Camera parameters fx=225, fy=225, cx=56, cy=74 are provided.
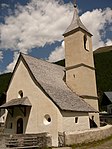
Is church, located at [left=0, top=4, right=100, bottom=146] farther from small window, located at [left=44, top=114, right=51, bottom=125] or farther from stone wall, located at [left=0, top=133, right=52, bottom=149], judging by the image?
stone wall, located at [left=0, top=133, right=52, bottom=149]

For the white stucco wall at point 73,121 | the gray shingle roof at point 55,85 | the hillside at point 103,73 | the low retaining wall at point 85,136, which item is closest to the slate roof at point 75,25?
the gray shingle roof at point 55,85

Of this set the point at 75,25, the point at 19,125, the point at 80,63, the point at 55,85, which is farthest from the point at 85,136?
the point at 75,25

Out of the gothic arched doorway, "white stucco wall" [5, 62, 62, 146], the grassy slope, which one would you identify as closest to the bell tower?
"white stucco wall" [5, 62, 62, 146]

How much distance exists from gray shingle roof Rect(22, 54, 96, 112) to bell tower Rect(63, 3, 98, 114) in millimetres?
1154

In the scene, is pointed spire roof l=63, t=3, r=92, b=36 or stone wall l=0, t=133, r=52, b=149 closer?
stone wall l=0, t=133, r=52, b=149

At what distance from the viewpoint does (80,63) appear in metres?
25.4

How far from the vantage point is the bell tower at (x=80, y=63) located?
2516 cm

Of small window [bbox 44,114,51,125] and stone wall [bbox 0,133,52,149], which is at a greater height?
small window [bbox 44,114,51,125]

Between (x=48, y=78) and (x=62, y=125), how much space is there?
236 inches

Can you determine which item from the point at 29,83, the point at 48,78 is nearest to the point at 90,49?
the point at 48,78

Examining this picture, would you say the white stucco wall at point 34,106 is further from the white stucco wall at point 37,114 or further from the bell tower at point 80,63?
the bell tower at point 80,63

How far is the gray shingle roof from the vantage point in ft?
65.8

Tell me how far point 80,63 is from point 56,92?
5.82 meters

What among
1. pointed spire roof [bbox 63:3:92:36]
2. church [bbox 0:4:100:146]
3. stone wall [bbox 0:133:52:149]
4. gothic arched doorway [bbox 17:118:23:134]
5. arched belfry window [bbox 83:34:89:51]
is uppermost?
pointed spire roof [bbox 63:3:92:36]
